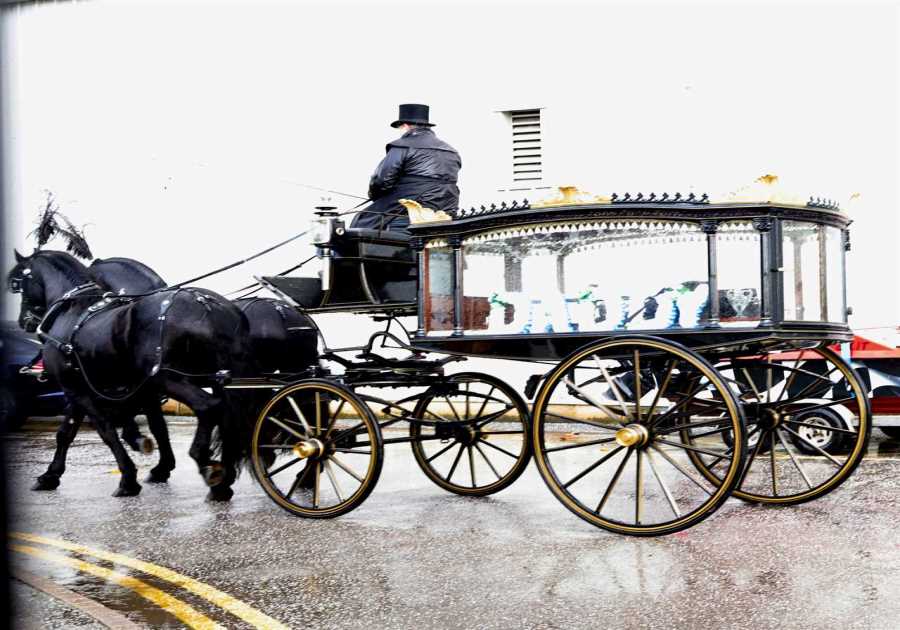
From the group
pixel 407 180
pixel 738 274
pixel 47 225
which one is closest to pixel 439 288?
pixel 407 180

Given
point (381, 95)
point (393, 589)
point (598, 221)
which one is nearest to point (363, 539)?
point (393, 589)

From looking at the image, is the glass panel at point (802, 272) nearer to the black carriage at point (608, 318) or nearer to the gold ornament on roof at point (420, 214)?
the black carriage at point (608, 318)

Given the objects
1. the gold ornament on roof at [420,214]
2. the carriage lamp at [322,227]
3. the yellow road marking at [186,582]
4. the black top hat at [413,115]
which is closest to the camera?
the yellow road marking at [186,582]

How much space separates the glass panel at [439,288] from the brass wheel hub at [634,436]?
140cm

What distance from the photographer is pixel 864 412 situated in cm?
683

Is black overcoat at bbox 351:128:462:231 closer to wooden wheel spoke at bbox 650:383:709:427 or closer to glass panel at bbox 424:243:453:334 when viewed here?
glass panel at bbox 424:243:453:334

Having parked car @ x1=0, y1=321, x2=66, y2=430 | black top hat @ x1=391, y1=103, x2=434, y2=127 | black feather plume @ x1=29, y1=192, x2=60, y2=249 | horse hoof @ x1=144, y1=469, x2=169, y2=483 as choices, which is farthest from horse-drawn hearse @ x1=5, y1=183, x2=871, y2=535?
black feather plume @ x1=29, y1=192, x2=60, y2=249

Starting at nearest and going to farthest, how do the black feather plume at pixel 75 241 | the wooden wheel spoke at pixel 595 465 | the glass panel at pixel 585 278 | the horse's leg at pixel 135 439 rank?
1. the wooden wheel spoke at pixel 595 465
2. the glass panel at pixel 585 278
3. the horse's leg at pixel 135 439
4. the black feather plume at pixel 75 241

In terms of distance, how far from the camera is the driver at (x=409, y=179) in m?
7.82

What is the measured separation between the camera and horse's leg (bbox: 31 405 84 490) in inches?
→ 346

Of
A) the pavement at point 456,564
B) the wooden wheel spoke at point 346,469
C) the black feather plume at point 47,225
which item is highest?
the black feather plume at point 47,225

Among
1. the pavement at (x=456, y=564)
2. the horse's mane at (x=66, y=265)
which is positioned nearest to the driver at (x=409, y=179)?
the pavement at (x=456, y=564)

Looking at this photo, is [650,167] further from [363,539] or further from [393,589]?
[393,589]

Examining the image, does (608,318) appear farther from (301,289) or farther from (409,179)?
(301,289)
